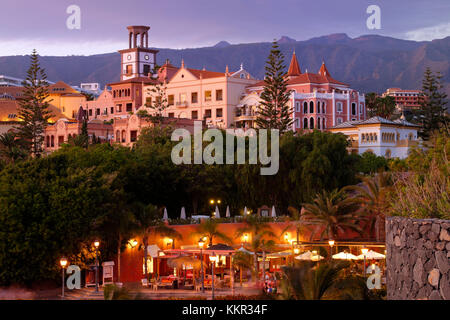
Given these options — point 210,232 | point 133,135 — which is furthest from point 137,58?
point 210,232

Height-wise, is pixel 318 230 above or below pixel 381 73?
below

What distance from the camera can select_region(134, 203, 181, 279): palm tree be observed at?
21.0 meters

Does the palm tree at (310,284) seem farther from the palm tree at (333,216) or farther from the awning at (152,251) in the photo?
the palm tree at (333,216)

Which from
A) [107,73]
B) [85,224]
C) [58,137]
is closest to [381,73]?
[107,73]

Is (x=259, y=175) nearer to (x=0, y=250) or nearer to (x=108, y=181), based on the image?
(x=108, y=181)

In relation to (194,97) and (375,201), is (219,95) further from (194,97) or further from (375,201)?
(375,201)

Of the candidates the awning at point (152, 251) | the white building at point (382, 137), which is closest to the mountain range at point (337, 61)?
the white building at point (382, 137)

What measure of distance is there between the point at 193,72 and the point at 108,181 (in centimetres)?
3258

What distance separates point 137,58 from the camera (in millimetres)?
67625

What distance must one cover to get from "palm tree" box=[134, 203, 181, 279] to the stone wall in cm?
1132

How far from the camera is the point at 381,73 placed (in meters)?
150

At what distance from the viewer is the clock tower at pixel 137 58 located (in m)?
67.8

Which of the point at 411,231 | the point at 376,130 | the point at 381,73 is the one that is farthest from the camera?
the point at 381,73

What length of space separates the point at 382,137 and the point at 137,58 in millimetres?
32792
